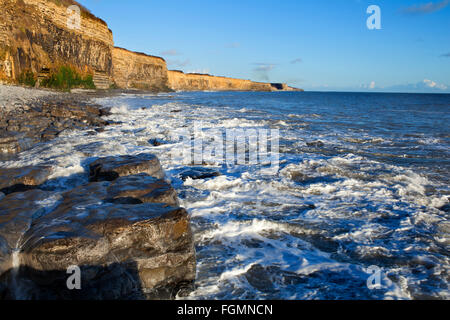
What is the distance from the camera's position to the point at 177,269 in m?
2.58

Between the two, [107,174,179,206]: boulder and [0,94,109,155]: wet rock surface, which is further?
[0,94,109,155]: wet rock surface

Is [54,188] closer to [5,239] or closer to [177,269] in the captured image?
[5,239]

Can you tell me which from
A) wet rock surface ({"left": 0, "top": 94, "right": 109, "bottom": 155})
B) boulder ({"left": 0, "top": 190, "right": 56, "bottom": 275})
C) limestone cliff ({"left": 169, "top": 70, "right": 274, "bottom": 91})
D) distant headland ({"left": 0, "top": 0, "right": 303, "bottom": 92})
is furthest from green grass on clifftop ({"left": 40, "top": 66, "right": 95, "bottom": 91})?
limestone cliff ({"left": 169, "top": 70, "right": 274, "bottom": 91})

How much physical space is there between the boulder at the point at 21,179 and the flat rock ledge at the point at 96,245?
2.47 feet

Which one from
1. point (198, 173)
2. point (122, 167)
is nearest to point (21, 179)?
point (122, 167)

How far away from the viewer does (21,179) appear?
411 cm

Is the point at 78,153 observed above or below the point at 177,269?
above

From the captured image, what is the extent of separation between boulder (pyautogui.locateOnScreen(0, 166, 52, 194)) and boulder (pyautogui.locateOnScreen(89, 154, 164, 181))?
0.76m

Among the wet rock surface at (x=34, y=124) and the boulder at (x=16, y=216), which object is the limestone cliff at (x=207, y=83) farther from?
the boulder at (x=16, y=216)

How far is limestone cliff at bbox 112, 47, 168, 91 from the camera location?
50.0m

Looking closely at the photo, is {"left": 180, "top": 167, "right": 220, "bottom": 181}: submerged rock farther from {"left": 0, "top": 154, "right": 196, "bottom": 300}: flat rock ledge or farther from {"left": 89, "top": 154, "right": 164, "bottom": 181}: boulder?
{"left": 0, "top": 154, "right": 196, "bottom": 300}: flat rock ledge
